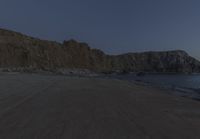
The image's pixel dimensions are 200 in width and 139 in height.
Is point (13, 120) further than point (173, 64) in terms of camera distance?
No

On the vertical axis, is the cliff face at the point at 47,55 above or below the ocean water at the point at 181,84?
above

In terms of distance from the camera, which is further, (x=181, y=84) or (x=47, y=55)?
(x=47, y=55)

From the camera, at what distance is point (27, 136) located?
5.02 m

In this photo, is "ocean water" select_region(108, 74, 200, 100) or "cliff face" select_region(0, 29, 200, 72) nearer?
"ocean water" select_region(108, 74, 200, 100)

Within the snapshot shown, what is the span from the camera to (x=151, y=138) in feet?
16.6

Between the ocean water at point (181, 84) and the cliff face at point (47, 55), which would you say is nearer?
the ocean water at point (181, 84)

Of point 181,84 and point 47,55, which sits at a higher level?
point 47,55

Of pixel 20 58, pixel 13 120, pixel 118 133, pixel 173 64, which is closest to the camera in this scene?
pixel 118 133

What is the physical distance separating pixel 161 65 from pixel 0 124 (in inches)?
7893

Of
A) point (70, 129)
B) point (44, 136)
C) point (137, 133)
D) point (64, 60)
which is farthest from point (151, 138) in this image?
point (64, 60)

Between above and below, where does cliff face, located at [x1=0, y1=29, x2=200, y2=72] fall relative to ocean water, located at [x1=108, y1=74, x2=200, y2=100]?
above

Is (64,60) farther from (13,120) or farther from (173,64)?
(13,120)

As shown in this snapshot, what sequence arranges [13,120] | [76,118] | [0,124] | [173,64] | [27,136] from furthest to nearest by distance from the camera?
[173,64] < [76,118] < [13,120] < [0,124] < [27,136]

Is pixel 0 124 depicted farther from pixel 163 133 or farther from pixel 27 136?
pixel 163 133
